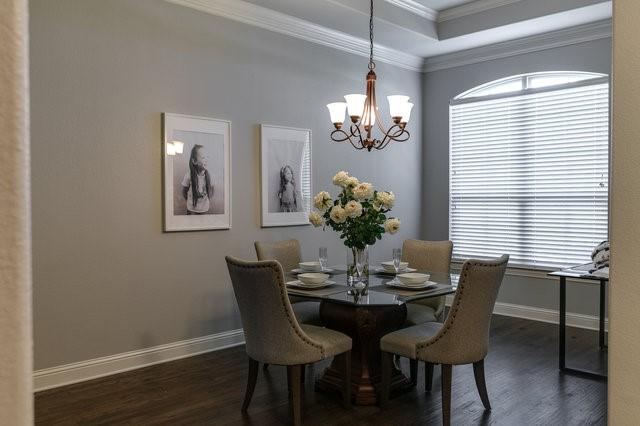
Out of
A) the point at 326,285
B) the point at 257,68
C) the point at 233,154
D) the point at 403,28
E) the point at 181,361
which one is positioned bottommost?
the point at 181,361

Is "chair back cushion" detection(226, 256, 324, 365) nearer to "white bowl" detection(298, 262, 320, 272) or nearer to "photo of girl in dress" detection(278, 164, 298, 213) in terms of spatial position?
"white bowl" detection(298, 262, 320, 272)

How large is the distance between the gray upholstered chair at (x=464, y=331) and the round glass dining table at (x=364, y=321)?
0.29 metres

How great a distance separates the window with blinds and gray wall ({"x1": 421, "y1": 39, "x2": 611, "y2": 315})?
0.10m

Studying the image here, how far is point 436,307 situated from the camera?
13.5ft

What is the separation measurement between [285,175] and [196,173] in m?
0.97

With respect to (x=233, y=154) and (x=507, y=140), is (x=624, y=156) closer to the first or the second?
(x=233, y=154)

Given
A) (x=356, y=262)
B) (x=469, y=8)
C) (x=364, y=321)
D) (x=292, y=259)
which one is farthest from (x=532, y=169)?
(x=364, y=321)

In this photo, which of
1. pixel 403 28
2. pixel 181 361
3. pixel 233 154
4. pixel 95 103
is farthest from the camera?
pixel 403 28

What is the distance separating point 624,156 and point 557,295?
15.5 feet

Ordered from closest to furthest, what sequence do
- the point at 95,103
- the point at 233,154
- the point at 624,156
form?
the point at 624,156 < the point at 95,103 < the point at 233,154

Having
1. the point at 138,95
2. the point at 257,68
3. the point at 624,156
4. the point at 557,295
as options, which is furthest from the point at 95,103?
the point at 557,295

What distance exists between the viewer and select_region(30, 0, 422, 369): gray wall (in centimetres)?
368

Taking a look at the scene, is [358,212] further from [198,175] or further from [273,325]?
[198,175]

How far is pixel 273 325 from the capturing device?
2.97 m
